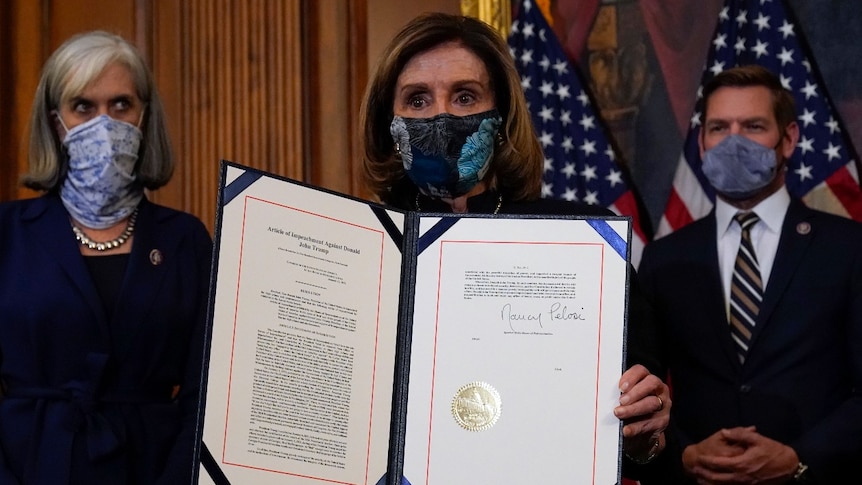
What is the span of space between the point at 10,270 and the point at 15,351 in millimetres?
218

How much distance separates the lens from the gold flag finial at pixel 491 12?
14.6 feet

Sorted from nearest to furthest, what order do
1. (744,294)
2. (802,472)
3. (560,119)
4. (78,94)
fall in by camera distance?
(78,94) → (802,472) → (744,294) → (560,119)

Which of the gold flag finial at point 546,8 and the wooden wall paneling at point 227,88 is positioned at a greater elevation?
the gold flag finial at point 546,8

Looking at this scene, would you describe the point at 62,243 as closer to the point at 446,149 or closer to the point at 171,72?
the point at 446,149

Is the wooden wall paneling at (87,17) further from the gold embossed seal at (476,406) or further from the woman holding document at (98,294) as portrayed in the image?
the gold embossed seal at (476,406)

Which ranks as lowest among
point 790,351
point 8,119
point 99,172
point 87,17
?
point 790,351

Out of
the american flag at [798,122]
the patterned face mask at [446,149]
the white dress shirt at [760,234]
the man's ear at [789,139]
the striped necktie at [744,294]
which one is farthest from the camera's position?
the american flag at [798,122]

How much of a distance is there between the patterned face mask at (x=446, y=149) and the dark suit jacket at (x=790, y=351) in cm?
128

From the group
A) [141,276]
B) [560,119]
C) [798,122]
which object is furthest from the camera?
[560,119]

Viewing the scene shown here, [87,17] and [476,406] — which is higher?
[87,17]

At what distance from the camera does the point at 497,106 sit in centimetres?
279

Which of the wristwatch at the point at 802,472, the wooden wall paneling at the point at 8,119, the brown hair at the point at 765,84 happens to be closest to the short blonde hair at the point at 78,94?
the wooden wall paneling at the point at 8,119

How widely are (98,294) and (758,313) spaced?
1916 millimetres
